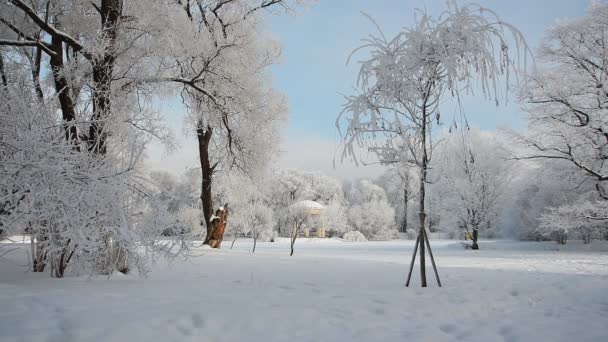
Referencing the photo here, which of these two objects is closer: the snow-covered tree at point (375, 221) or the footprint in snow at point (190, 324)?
the footprint in snow at point (190, 324)

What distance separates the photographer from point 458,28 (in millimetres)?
4910

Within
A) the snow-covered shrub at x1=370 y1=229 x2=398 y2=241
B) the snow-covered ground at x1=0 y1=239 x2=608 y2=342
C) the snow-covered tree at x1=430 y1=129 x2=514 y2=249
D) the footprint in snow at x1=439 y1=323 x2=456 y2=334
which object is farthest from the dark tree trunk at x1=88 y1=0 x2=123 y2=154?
the snow-covered shrub at x1=370 y1=229 x2=398 y2=241

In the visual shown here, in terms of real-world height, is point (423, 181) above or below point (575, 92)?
below

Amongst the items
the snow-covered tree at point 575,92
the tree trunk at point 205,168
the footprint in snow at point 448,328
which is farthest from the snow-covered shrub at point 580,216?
the footprint in snow at point 448,328

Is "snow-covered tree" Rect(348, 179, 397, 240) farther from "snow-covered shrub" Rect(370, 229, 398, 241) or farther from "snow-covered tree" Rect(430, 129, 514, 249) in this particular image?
"snow-covered tree" Rect(430, 129, 514, 249)

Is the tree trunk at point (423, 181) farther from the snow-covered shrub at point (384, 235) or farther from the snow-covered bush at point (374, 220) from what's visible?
the snow-covered bush at point (374, 220)

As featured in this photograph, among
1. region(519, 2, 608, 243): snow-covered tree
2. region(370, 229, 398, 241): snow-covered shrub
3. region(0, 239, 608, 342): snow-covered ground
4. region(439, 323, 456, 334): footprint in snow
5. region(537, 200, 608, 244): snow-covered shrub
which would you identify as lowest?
region(370, 229, 398, 241): snow-covered shrub

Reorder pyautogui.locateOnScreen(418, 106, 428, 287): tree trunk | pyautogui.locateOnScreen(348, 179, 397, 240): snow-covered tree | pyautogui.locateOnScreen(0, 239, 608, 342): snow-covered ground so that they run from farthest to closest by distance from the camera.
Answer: pyautogui.locateOnScreen(348, 179, 397, 240): snow-covered tree
pyautogui.locateOnScreen(418, 106, 428, 287): tree trunk
pyautogui.locateOnScreen(0, 239, 608, 342): snow-covered ground

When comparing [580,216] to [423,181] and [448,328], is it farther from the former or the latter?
[448,328]

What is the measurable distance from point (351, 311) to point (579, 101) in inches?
629

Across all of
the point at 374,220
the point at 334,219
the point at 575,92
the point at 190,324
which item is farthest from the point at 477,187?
the point at 190,324

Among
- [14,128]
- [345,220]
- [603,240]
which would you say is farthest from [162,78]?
[345,220]

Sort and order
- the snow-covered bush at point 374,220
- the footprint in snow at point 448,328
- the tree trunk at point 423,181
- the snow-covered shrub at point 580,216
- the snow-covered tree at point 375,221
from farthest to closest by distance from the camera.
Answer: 1. the snow-covered bush at point 374,220
2. the snow-covered tree at point 375,221
3. the snow-covered shrub at point 580,216
4. the tree trunk at point 423,181
5. the footprint in snow at point 448,328

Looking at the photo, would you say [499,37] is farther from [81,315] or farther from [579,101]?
[579,101]
